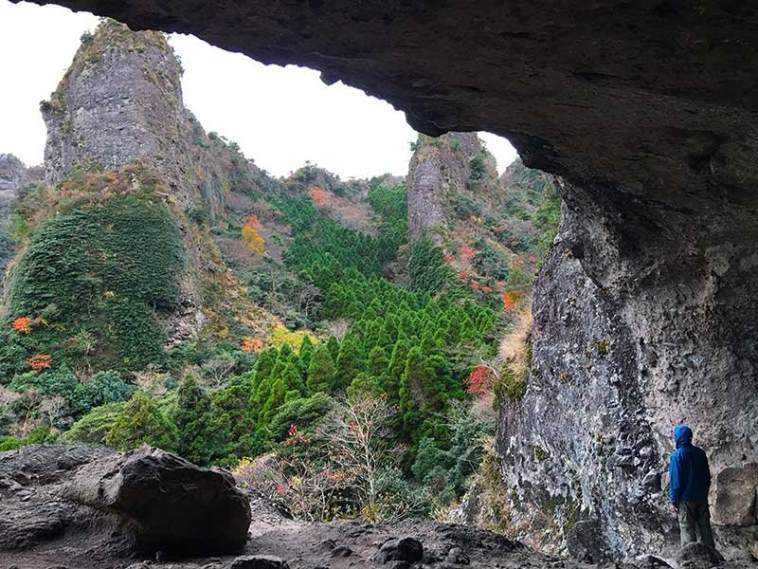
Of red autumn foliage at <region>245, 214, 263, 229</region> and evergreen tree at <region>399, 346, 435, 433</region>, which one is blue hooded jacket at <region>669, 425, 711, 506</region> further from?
red autumn foliage at <region>245, 214, 263, 229</region>

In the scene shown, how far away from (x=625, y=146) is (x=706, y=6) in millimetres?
2154

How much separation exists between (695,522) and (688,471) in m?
0.55

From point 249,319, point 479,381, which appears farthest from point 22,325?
point 479,381

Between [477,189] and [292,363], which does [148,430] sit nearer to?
[292,363]

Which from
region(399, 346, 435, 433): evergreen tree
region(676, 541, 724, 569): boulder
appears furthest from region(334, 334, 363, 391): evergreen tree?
region(676, 541, 724, 569): boulder

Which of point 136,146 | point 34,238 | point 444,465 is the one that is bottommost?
point 444,465

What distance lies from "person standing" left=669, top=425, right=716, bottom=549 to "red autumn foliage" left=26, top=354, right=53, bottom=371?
2380 centimetres

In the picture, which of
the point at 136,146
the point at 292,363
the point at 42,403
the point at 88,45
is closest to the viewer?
the point at 42,403

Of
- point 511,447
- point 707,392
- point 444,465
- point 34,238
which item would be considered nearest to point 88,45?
point 34,238

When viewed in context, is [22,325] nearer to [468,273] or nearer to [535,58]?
[468,273]

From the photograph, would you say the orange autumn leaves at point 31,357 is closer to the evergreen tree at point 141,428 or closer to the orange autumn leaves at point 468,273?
the evergreen tree at point 141,428

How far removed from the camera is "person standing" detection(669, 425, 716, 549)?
21.1ft

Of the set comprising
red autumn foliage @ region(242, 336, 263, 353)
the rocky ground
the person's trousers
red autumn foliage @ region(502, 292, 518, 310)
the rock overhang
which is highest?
red autumn foliage @ region(502, 292, 518, 310)

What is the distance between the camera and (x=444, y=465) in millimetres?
18156
